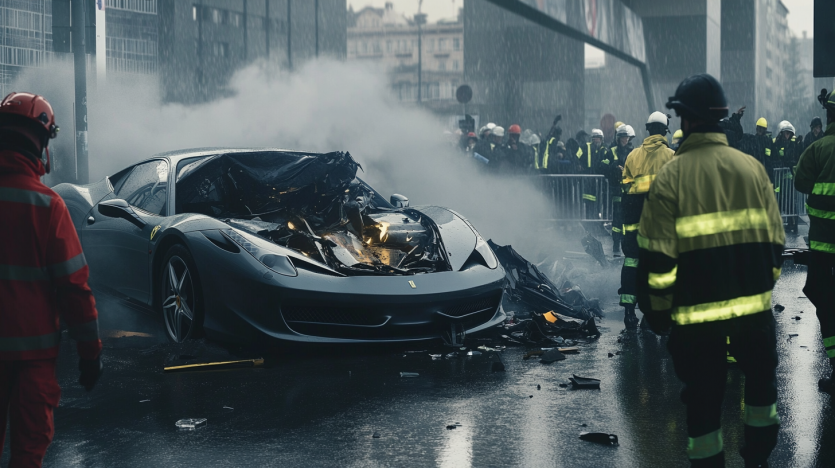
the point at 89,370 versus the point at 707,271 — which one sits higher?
the point at 707,271

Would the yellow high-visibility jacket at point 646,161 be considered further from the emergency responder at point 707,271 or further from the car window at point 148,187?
the emergency responder at point 707,271

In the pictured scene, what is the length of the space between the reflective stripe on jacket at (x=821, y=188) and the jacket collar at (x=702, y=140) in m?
2.20

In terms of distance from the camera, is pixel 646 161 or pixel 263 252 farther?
pixel 646 161

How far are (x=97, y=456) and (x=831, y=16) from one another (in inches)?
266

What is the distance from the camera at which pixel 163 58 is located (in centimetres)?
4584

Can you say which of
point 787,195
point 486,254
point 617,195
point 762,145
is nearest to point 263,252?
point 486,254

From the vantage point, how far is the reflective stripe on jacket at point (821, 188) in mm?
5254

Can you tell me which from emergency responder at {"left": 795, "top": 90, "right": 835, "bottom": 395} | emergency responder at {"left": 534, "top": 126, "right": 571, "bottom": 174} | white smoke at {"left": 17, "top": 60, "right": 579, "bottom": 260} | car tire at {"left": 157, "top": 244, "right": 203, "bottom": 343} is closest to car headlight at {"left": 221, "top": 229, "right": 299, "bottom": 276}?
car tire at {"left": 157, "top": 244, "right": 203, "bottom": 343}

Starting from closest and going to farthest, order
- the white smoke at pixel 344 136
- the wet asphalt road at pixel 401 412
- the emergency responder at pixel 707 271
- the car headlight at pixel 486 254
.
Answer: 1. the emergency responder at pixel 707 271
2. the wet asphalt road at pixel 401 412
3. the car headlight at pixel 486 254
4. the white smoke at pixel 344 136

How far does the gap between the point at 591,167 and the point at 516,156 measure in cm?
144

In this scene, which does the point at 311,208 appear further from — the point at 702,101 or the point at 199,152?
the point at 702,101

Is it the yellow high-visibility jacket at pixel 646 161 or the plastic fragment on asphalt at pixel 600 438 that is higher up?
the yellow high-visibility jacket at pixel 646 161

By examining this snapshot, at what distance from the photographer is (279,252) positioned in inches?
234

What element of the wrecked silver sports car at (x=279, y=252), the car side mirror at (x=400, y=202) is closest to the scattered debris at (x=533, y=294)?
the car side mirror at (x=400, y=202)
